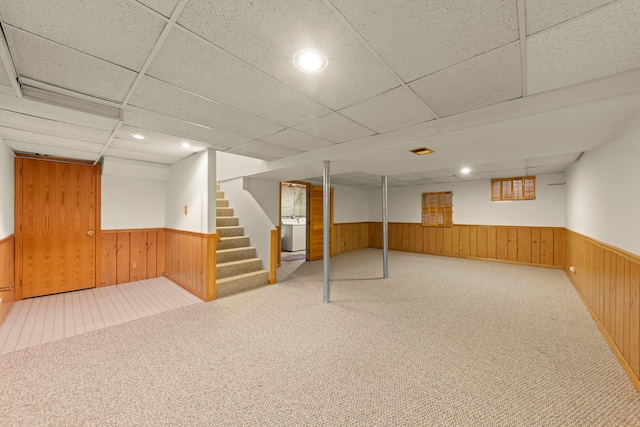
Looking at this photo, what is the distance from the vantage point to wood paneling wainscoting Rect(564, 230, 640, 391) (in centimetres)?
199

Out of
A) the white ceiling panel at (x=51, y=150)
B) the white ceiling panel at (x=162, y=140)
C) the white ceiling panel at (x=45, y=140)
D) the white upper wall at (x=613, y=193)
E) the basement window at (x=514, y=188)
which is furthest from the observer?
the basement window at (x=514, y=188)

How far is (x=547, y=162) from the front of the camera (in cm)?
438

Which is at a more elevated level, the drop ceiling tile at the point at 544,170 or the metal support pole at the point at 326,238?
the drop ceiling tile at the point at 544,170

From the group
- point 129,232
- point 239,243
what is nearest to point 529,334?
point 239,243

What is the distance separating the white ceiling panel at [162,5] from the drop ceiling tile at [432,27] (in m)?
0.71

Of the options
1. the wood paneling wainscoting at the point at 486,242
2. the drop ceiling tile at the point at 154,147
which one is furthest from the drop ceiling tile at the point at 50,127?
the wood paneling wainscoting at the point at 486,242

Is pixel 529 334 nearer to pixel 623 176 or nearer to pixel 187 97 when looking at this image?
pixel 623 176

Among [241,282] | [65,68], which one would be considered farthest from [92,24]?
[241,282]

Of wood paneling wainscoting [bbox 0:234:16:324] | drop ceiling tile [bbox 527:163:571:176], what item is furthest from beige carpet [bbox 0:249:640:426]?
drop ceiling tile [bbox 527:163:571:176]

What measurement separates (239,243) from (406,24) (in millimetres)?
4339

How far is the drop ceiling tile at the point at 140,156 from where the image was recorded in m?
3.70

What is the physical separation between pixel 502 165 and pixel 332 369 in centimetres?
486

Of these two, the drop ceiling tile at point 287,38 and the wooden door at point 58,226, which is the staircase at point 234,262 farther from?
the drop ceiling tile at point 287,38

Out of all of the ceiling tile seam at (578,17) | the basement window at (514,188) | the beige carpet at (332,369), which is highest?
the ceiling tile seam at (578,17)
